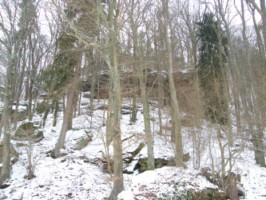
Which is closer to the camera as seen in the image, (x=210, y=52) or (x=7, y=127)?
(x=7, y=127)

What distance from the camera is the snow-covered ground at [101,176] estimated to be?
9.12 meters

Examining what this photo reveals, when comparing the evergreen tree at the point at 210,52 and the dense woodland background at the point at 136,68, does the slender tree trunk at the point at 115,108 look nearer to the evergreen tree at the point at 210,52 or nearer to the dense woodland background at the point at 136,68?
the dense woodland background at the point at 136,68

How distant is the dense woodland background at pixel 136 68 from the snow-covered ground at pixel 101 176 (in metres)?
0.53

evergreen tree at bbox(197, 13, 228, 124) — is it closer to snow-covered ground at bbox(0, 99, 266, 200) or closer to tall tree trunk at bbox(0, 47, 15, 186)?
snow-covered ground at bbox(0, 99, 266, 200)

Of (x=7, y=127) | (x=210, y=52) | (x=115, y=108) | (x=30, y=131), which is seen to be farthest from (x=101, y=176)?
(x=210, y=52)

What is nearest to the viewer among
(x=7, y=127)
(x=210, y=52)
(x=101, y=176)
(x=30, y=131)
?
(x=101, y=176)

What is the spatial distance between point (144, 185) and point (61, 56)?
906cm

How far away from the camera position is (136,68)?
13.3 metres

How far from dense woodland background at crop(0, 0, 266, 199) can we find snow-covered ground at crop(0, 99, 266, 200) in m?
0.53

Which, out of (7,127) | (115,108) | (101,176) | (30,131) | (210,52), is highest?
(210,52)

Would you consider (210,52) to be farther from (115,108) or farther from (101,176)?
(101,176)

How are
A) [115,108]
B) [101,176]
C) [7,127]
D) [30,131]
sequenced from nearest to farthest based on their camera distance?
[115,108] → [101,176] → [7,127] → [30,131]

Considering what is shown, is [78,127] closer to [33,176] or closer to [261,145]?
[33,176]

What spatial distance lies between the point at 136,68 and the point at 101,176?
5648 mm
